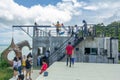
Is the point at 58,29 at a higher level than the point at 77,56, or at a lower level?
higher

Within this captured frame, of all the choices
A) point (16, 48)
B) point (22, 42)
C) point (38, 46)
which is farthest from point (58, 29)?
point (22, 42)

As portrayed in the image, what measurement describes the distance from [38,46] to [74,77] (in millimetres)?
14223

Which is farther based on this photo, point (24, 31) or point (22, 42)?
point (22, 42)

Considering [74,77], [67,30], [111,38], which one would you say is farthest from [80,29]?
[74,77]

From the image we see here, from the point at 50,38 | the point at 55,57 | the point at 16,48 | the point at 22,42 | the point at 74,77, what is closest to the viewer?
the point at 74,77

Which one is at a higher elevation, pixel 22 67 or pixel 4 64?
pixel 22 67

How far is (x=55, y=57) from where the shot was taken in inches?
1089

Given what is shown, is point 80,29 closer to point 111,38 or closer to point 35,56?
point 111,38

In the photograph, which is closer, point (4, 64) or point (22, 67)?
point (22, 67)

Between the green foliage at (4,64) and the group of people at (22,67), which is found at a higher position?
the group of people at (22,67)

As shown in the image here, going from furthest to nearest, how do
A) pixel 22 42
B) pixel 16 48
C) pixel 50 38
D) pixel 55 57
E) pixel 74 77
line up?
pixel 22 42
pixel 16 48
pixel 50 38
pixel 55 57
pixel 74 77

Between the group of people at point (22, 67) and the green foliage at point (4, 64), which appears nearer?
the group of people at point (22, 67)

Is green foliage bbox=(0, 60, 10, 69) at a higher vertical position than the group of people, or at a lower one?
lower

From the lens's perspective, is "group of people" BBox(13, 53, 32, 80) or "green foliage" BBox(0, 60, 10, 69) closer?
"group of people" BBox(13, 53, 32, 80)
